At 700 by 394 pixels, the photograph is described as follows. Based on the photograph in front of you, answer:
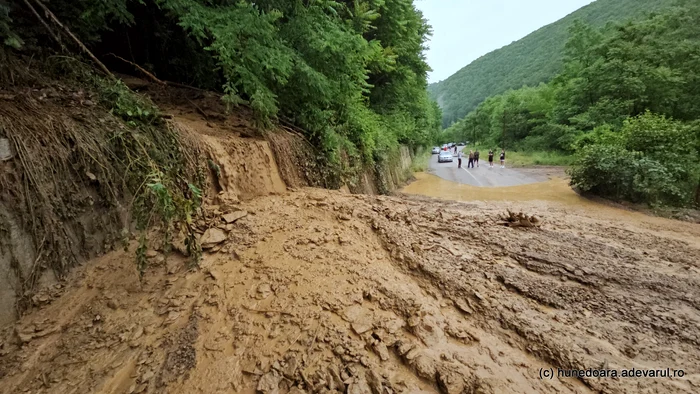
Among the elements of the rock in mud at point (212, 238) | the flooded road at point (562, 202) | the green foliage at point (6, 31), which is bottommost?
the flooded road at point (562, 202)

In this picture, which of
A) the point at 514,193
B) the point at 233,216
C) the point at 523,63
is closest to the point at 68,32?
the point at 233,216

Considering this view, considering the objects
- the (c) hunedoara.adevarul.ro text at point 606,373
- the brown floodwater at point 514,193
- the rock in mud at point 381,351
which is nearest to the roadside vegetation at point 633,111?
the brown floodwater at point 514,193

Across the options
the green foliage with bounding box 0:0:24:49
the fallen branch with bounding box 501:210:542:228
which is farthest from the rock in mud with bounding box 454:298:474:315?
the green foliage with bounding box 0:0:24:49

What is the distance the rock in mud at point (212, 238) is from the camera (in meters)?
2.85

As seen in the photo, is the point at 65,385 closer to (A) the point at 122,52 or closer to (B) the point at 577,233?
(A) the point at 122,52

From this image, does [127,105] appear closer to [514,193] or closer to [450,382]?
[450,382]

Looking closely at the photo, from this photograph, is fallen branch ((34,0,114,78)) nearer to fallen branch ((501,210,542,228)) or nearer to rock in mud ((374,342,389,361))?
rock in mud ((374,342,389,361))

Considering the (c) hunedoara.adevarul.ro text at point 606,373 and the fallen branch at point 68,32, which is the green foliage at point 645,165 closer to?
the (c) hunedoara.adevarul.ro text at point 606,373

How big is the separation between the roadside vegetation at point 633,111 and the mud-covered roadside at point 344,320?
8.00 meters

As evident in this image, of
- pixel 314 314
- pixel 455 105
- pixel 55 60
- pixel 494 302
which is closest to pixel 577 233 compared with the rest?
pixel 494 302

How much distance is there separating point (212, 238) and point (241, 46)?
2.94 meters

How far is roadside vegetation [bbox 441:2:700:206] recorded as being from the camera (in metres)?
9.43

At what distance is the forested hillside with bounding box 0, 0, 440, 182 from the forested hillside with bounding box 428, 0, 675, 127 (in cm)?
3462

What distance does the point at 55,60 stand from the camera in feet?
10.7
